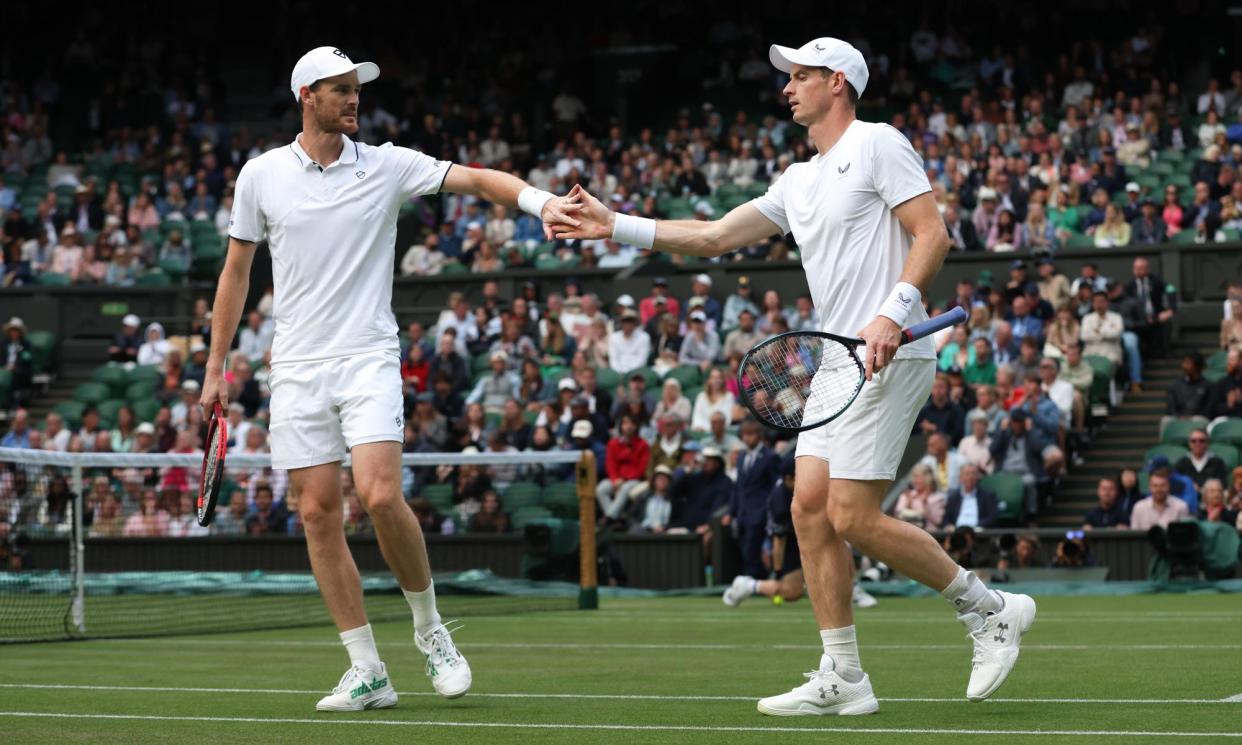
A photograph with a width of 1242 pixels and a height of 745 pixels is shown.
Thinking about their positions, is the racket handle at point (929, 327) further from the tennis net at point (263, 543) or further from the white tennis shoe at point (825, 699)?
the tennis net at point (263, 543)

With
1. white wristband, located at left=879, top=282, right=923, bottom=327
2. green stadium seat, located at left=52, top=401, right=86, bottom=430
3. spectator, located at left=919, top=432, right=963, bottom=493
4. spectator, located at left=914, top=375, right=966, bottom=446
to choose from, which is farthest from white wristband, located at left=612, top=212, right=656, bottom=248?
green stadium seat, located at left=52, top=401, right=86, bottom=430

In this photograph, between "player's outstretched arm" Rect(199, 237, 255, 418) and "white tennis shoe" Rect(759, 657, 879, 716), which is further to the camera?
"player's outstretched arm" Rect(199, 237, 255, 418)

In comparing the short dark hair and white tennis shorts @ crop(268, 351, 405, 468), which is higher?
the short dark hair

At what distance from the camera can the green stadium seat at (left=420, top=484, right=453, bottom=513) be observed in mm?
18484

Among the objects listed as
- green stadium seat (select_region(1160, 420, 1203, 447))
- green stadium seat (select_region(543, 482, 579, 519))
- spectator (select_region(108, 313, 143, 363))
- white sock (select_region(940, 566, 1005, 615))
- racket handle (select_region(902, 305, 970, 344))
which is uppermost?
racket handle (select_region(902, 305, 970, 344))

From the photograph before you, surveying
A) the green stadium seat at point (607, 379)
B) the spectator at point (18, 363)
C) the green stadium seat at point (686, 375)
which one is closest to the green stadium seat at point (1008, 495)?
the green stadium seat at point (686, 375)

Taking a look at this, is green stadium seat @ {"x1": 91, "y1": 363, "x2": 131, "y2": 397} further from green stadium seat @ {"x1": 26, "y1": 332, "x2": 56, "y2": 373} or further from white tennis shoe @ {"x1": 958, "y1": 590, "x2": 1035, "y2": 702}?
white tennis shoe @ {"x1": 958, "y1": 590, "x2": 1035, "y2": 702}

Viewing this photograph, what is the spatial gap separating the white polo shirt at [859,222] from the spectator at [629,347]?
17.5m

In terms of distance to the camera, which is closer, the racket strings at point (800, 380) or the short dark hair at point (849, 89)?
the racket strings at point (800, 380)

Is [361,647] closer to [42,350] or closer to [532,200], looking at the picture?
[532,200]

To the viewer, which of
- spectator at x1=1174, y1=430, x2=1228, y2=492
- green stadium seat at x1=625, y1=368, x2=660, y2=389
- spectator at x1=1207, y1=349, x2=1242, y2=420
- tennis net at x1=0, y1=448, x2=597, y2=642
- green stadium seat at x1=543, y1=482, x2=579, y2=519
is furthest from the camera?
green stadium seat at x1=625, y1=368, x2=660, y2=389

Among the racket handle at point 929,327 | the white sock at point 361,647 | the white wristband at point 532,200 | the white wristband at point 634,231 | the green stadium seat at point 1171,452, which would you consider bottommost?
the green stadium seat at point 1171,452

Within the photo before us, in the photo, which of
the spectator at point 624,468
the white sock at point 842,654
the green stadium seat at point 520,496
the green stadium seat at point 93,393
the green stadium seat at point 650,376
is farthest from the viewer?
the green stadium seat at point 93,393

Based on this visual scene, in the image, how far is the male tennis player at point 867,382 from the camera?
23.8 ft
